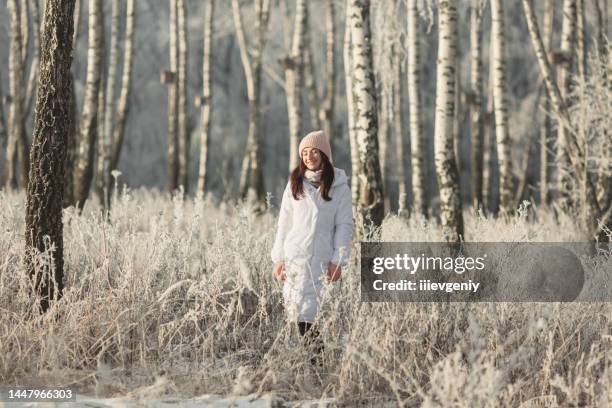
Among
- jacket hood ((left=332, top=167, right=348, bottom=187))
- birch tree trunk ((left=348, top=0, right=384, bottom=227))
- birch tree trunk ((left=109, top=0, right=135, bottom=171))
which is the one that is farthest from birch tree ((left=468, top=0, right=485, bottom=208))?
jacket hood ((left=332, top=167, right=348, bottom=187))

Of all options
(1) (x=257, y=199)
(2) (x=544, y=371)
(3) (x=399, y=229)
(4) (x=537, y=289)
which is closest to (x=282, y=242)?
(2) (x=544, y=371)

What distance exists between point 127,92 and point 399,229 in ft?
24.0

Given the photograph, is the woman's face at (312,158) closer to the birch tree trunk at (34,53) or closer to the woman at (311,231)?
the woman at (311,231)

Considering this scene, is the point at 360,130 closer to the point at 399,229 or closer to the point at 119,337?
the point at 399,229

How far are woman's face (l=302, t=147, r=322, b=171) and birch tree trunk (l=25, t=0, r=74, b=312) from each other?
1.73 m

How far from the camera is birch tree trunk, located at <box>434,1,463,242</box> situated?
26.9 ft

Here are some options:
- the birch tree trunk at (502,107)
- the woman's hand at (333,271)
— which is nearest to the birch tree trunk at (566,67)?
the birch tree trunk at (502,107)

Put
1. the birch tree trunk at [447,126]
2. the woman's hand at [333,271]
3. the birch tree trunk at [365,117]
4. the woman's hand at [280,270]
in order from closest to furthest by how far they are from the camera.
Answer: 1. the woman's hand at [333,271]
2. the woman's hand at [280,270]
3. the birch tree trunk at [365,117]
4. the birch tree trunk at [447,126]

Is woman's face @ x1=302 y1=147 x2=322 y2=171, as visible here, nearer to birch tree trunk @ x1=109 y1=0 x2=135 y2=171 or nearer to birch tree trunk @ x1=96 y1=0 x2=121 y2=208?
birch tree trunk @ x1=96 y1=0 x2=121 y2=208

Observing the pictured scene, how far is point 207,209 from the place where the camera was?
506 inches

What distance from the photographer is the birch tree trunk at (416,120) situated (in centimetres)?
1144

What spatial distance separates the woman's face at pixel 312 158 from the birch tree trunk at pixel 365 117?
330 cm

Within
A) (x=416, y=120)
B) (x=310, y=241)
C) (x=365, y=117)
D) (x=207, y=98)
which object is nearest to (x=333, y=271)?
(x=310, y=241)

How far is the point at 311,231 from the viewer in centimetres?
436
